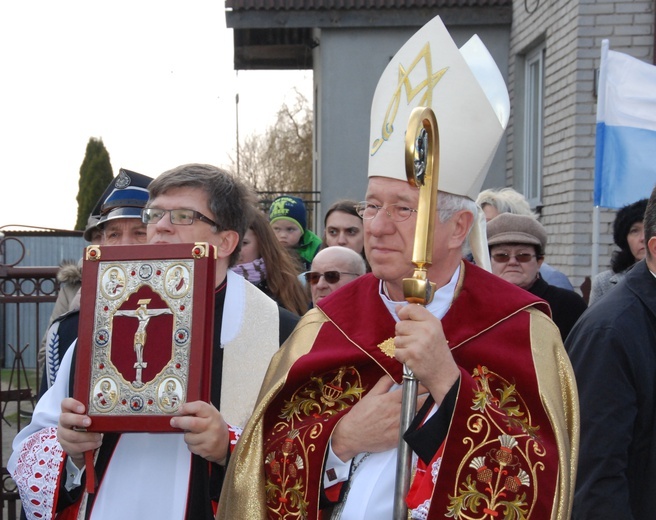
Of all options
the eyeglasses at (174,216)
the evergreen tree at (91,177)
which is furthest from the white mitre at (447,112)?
the evergreen tree at (91,177)

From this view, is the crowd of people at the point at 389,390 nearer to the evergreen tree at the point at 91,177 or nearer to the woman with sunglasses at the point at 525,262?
the woman with sunglasses at the point at 525,262

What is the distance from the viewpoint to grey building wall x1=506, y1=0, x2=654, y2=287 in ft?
27.4

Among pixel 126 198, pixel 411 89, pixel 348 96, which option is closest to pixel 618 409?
pixel 411 89

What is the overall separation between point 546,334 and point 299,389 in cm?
74

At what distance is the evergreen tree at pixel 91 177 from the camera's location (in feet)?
96.8

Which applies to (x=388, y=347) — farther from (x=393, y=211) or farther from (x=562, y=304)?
(x=562, y=304)

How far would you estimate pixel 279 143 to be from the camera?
3294cm

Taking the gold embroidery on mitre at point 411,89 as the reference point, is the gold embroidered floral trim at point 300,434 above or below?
below

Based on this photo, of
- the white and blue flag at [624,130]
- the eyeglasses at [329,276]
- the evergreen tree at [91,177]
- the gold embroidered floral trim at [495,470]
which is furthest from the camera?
the evergreen tree at [91,177]

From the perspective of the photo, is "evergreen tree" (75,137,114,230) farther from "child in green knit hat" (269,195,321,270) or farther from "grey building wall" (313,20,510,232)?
"child in green knit hat" (269,195,321,270)

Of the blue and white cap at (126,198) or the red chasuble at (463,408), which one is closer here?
the red chasuble at (463,408)

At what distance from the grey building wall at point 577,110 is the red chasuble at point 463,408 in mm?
5830

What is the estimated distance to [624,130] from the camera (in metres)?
6.13

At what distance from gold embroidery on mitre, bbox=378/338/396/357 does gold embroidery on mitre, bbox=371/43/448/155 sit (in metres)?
0.62
